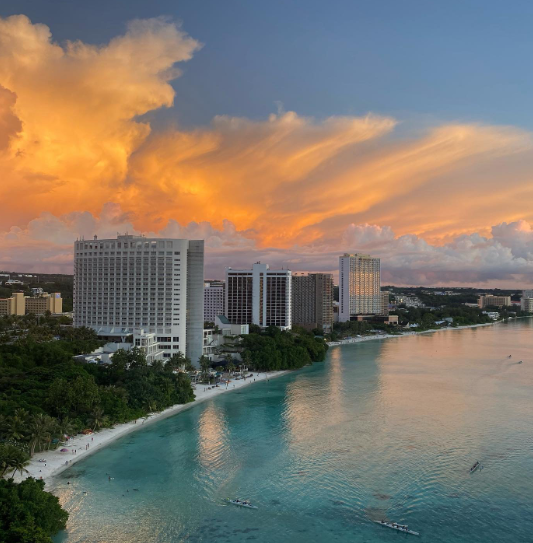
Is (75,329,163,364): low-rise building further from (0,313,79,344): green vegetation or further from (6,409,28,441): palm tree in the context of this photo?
(6,409,28,441): palm tree

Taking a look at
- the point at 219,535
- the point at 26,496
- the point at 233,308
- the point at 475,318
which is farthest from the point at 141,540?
the point at 475,318

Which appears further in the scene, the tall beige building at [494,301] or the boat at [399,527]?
the tall beige building at [494,301]

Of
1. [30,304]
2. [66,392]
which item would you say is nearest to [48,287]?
[30,304]

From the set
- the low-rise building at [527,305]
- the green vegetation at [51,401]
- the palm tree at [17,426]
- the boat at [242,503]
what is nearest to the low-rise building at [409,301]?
the low-rise building at [527,305]

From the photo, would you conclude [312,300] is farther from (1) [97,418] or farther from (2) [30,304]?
(1) [97,418]

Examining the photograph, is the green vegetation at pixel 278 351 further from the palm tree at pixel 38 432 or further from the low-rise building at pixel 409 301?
the low-rise building at pixel 409 301

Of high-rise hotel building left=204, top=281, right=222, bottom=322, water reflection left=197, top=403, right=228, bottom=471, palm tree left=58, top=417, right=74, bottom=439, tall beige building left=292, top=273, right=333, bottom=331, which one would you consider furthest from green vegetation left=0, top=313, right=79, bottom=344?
tall beige building left=292, top=273, right=333, bottom=331
